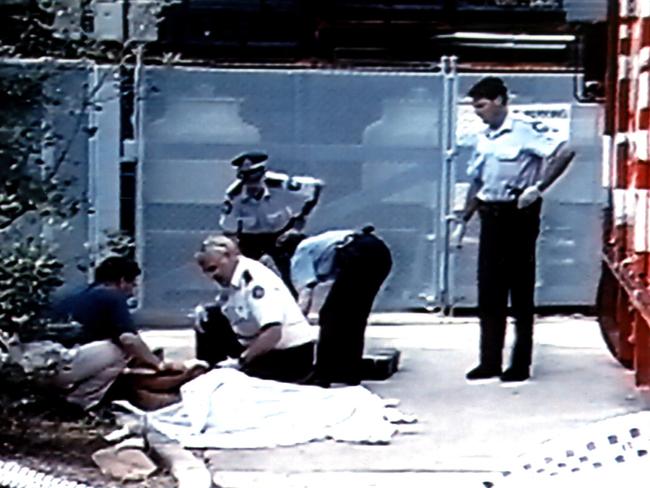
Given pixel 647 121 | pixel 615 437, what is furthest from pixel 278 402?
pixel 615 437

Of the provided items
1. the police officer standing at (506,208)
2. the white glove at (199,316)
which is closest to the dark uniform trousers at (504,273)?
the police officer standing at (506,208)

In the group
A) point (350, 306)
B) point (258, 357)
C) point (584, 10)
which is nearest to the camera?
point (584, 10)

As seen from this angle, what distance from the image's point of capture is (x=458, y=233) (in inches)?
206

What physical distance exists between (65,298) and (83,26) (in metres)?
0.89

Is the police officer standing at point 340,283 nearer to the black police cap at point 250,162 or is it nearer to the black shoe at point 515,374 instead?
the black police cap at point 250,162

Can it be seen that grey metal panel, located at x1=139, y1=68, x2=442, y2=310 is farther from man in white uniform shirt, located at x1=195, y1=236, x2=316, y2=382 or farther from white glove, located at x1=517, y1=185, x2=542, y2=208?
white glove, located at x1=517, y1=185, x2=542, y2=208

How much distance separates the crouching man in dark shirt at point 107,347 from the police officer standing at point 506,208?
3.22ft

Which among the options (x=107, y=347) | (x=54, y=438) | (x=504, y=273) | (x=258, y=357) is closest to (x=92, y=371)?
(x=107, y=347)

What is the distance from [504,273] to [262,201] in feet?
2.64

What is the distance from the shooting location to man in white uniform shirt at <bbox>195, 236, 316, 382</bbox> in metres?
5.29

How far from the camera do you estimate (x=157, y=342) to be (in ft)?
17.4

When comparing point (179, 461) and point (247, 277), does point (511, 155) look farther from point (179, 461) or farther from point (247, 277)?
point (179, 461)

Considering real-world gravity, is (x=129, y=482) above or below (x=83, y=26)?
below

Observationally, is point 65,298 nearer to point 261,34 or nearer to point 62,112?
point 62,112
